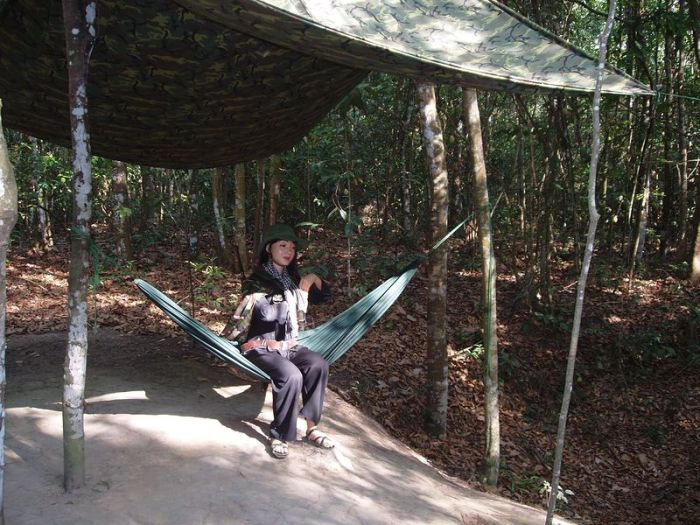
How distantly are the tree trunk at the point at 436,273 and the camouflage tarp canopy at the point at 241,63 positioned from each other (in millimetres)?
594

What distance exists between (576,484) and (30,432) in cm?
320

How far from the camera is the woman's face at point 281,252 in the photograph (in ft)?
8.41

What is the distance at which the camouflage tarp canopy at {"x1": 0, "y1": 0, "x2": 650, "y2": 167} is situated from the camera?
160 cm

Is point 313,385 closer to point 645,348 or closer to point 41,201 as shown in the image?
point 645,348

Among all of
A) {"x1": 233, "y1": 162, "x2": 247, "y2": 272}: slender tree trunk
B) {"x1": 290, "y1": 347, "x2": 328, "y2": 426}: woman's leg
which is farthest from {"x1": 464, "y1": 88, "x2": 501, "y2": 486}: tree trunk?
{"x1": 233, "y1": 162, "x2": 247, "y2": 272}: slender tree trunk

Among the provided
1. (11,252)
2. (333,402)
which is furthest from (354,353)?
(11,252)

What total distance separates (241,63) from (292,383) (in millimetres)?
1302

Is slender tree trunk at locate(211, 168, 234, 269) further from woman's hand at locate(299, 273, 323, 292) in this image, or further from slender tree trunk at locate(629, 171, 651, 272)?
slender tree trunk at locate(629, 171, 651, 272)

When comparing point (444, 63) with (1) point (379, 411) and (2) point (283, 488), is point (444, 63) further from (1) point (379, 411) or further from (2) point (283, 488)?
(1) point (379, 411)

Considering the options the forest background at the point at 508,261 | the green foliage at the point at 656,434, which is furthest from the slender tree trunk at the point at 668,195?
the green foliage at the point at 656,434

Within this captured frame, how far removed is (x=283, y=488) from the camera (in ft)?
6.50

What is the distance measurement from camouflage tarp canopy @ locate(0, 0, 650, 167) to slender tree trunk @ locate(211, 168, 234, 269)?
1870mm

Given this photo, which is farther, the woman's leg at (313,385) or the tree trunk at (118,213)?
the tree trunk at (118,213)

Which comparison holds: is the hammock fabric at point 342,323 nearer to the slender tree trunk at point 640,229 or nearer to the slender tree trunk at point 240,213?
the slender tree trunk at point 240,213
